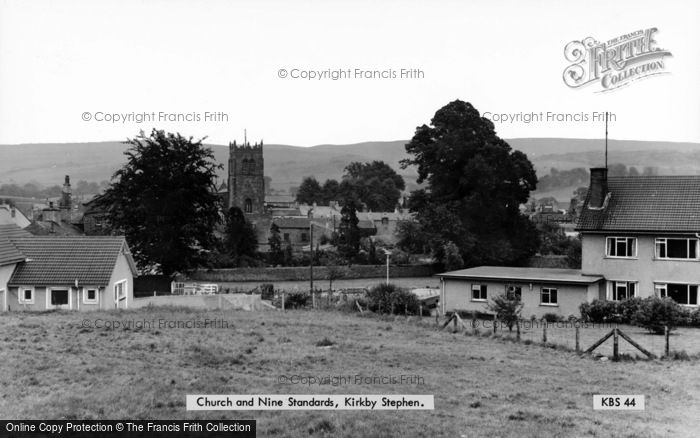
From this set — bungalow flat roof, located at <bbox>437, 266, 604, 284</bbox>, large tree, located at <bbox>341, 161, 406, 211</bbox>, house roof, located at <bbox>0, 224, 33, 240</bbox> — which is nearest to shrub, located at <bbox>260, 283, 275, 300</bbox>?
bungalow flat roof, located at <bbox>437, 266, 604, 284</bbox>

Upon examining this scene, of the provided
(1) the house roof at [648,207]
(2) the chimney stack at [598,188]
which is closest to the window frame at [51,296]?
(1) the house roof at [648,207]

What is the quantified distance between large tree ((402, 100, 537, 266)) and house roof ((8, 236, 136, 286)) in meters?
29.3

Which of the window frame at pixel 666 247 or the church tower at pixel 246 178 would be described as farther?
the church tower at pixel 246 178

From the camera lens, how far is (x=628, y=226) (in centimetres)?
2850

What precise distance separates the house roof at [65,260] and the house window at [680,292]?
74.5ft

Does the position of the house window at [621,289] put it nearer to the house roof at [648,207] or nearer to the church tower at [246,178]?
the house roof at [648,207]

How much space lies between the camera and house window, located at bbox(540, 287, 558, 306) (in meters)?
28.8

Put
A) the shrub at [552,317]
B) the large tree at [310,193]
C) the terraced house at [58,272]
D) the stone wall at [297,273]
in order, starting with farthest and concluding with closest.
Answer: the large tree at [310,193], the stone wall at [297,273], the shrub at [552,317], the terraced house at [58,272]

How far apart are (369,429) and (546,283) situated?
1911 centimetres

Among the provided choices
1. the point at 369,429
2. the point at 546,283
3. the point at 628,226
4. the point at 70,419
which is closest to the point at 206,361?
the point at 70,419

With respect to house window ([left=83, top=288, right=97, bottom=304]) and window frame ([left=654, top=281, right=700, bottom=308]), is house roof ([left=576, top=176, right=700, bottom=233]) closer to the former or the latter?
window frame ([left=654, top=281, right=700, bottom=308])

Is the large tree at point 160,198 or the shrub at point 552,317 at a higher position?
the large tree at point 160,198

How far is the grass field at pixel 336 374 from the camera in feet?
39.5

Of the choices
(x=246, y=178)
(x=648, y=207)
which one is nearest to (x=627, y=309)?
(x=648, y=207)
